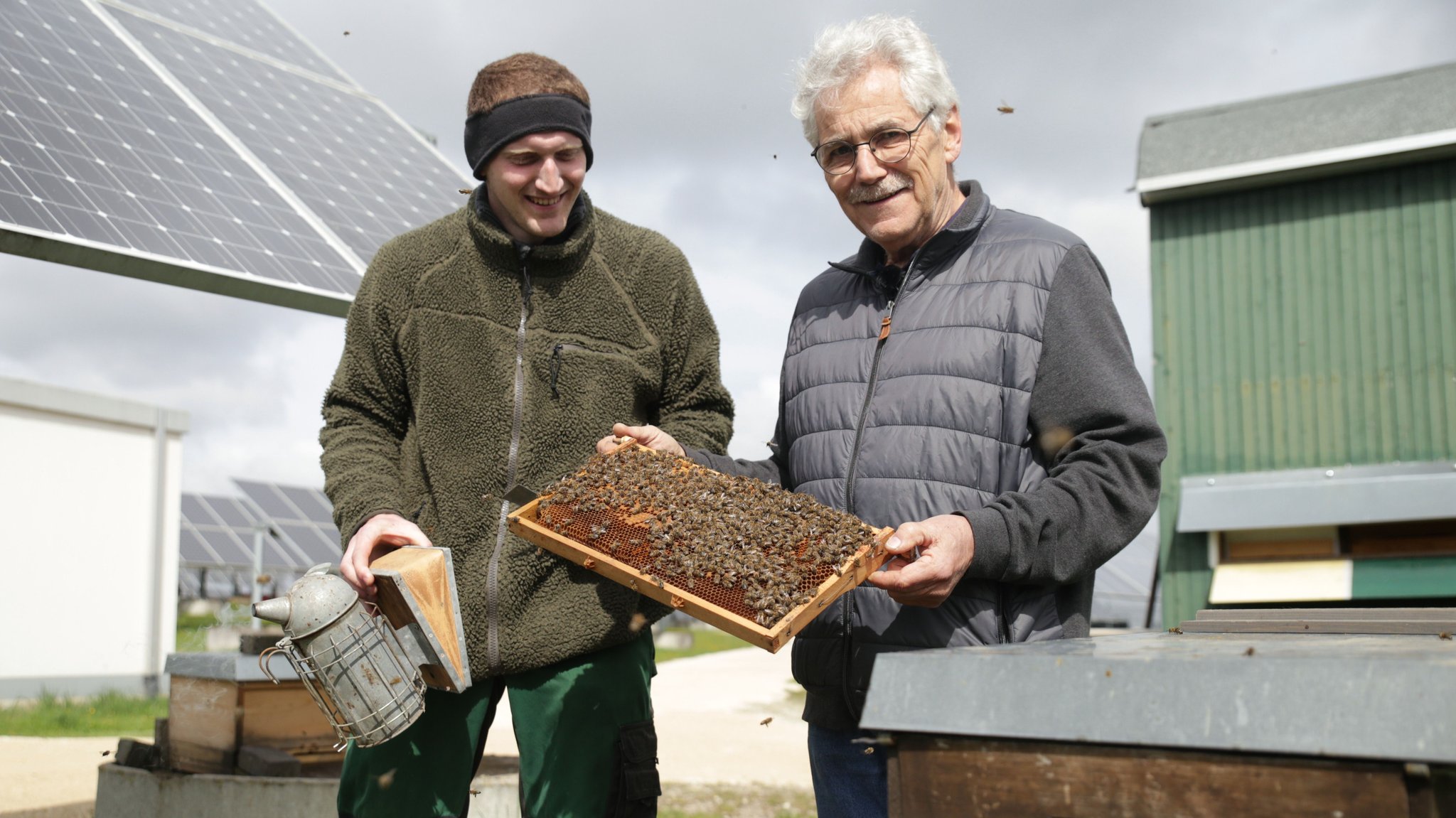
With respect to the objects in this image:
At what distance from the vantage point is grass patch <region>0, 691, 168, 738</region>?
11.8 meters

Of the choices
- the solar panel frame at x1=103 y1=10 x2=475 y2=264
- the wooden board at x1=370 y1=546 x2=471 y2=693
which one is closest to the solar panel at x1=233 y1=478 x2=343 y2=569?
the solar panel frame at x1=103 y1=10 x2=475 y2=264

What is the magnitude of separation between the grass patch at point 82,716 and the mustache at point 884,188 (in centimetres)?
1010

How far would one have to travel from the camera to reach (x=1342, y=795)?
1.52 m

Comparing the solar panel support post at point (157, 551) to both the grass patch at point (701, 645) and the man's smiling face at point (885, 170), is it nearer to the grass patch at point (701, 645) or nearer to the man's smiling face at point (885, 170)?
the grass patch at point (701, 645)

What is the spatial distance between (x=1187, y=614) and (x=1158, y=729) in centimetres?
990

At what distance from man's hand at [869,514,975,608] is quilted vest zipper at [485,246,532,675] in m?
1.22

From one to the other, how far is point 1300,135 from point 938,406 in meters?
9.74

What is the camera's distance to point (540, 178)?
3369 mm

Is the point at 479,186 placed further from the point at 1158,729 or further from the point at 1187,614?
the point at 1187,614

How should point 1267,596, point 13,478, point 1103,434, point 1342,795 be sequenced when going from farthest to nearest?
point 13,478 < point 1267,596 < point 1103,434 < point 1342,795

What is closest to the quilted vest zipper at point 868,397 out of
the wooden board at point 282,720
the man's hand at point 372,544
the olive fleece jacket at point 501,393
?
the olive fleece jacket at point 501,393

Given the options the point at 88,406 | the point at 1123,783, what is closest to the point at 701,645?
the point at 88,406

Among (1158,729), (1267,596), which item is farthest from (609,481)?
(1267,596)

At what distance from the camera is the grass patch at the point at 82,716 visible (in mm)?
11773
